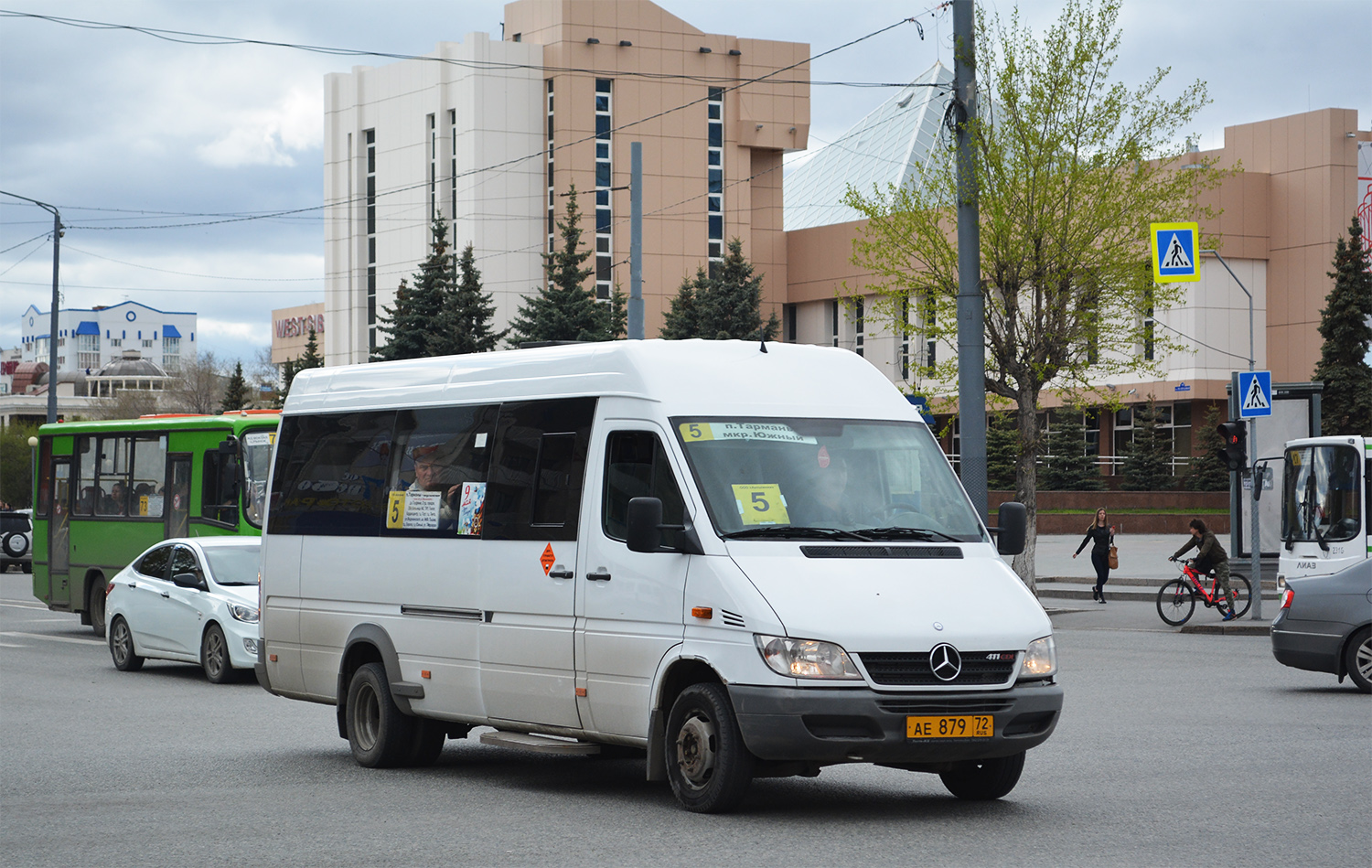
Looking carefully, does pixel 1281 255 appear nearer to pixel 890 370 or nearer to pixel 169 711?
pixel 890 370

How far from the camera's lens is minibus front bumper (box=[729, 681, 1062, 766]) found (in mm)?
8188

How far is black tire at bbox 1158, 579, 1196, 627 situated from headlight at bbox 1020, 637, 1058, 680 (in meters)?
17.6

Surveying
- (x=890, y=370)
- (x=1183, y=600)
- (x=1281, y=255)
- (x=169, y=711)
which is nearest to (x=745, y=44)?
(x=890, y=370)

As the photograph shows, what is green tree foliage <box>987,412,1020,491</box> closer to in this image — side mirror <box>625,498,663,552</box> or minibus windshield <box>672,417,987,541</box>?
minibus windshield <box>672,417,987,541</box>

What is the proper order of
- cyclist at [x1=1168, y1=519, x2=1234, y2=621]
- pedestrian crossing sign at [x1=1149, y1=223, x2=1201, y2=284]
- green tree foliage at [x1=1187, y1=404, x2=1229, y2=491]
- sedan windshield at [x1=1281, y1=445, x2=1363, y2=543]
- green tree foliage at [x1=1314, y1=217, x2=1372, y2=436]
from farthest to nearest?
1. green tree foliage at [x1=1187, y1=404, x2=1229, y2=491]
2. green tree foliage at [x1=1314, y1=217, x2=1372, y2=436]
3. pedestrian crossing sign at [x1=1149, y1=223, x2=1201, y2=284]
4. cyclist at [x1=1168, y1=519, x2=1234, y2=621]
5. sedan windshield at [x1=1281, y1=445, x2=1363, y2=543]

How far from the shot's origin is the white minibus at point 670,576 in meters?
8.33

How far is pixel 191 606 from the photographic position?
60.1 feet

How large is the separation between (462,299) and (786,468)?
55392 mm

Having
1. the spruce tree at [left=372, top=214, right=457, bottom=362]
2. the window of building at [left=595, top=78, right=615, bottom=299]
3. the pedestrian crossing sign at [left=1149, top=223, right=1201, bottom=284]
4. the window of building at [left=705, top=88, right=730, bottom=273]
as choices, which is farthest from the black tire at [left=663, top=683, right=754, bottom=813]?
the window of building at [left=705, top=88, right=730, bottom=273]

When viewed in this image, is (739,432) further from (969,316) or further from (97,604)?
(97,604)

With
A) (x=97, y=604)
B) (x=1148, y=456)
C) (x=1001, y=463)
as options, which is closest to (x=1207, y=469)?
(x=1148, y=456)

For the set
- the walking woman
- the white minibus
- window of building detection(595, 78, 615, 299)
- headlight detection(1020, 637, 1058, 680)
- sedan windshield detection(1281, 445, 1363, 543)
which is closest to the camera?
the white minibus

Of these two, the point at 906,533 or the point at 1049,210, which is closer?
the point at 906,533

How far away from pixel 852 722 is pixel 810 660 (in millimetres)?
344
